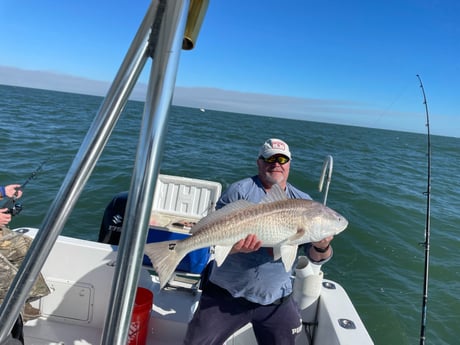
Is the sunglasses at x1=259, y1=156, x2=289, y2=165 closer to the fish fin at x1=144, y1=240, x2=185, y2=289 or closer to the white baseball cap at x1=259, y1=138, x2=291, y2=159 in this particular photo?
the white baseball cap at x1=259, y1=138, x2=291, y2=159

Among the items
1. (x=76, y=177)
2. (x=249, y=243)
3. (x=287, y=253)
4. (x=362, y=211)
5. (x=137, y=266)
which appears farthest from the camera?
(x=362, y=211)

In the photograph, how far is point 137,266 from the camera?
0.83 m

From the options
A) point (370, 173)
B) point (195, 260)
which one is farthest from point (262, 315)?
point (370, 173)

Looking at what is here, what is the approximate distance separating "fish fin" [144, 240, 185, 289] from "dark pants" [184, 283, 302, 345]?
2.28 ft

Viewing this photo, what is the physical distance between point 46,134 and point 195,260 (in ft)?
60.5

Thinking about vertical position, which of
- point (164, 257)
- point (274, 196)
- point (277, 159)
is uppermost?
point (277, 159)

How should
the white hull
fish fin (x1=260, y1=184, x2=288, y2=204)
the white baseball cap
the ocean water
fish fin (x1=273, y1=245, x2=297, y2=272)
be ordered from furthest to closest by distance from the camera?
the ocean water < the white hull < the white baseball cap < fish fin (x1=260, y1=184, x2=288, y2=204) < fish fin (x1=273, y1=245, x2=297, y2=272)

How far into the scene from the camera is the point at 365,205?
43.0 feet

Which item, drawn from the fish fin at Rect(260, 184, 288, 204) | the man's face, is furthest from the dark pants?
the man's face

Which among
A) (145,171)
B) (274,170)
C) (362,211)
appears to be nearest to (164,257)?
(274,170)

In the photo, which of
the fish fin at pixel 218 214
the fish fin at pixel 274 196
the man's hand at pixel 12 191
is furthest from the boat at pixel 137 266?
the fish fin at pixel 274 196

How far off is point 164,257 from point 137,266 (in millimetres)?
1670

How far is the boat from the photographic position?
2.72 feet

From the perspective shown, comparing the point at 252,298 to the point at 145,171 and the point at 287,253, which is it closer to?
the point at 287,253
